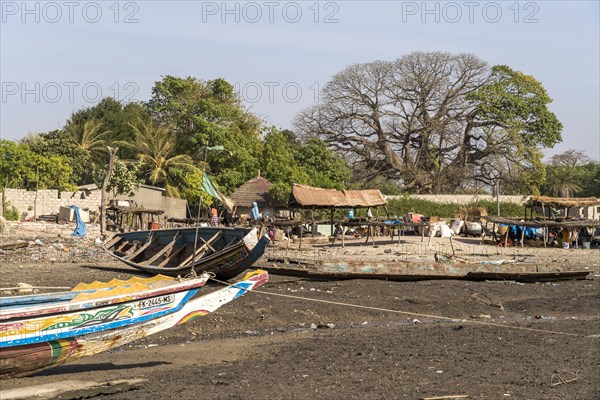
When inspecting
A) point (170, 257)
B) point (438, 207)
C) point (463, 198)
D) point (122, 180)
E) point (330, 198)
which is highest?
point (122, 180)

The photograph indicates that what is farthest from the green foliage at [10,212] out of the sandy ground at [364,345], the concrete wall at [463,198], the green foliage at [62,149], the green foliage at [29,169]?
the concrete wall at [463,198]

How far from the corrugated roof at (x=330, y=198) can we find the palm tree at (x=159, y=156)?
39.2ft

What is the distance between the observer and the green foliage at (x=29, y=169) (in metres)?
37.8

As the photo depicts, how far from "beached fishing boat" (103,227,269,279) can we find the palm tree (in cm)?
2495

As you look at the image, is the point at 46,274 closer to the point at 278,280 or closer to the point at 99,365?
the point at 278,280

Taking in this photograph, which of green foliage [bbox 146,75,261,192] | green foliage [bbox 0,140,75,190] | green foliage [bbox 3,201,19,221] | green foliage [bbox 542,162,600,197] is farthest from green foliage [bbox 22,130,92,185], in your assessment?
green foliage [bbox 542,162,600,197]

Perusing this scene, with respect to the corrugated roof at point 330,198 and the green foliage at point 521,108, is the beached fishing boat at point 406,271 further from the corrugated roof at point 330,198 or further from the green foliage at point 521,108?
the green foliage at point 521,108

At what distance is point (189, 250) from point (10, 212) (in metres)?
17.3

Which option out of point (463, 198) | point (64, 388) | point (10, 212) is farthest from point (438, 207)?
point (64, 388)

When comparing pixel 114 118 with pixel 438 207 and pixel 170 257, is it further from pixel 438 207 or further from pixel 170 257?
pixel 170 257

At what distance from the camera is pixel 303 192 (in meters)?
33.6

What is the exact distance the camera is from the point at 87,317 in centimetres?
967

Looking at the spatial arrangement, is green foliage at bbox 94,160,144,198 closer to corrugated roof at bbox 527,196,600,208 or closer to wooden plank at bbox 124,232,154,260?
wooden plank at bbox 124,232,154,260

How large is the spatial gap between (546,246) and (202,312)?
27309 millimetres
